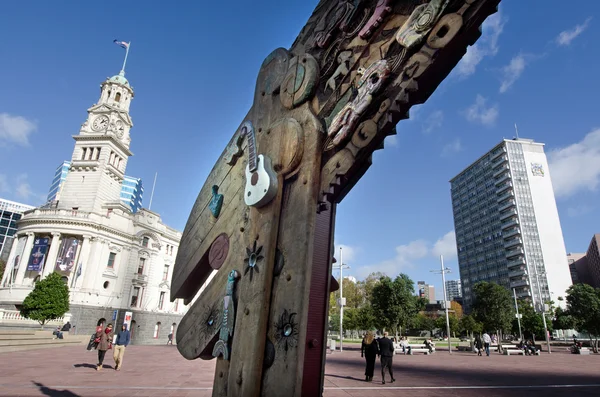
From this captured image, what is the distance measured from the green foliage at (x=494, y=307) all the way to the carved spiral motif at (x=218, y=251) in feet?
135

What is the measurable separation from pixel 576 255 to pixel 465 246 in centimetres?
3184

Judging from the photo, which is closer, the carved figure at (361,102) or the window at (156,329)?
the carved figure at (361,102)

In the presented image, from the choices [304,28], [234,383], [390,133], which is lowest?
[234,383]

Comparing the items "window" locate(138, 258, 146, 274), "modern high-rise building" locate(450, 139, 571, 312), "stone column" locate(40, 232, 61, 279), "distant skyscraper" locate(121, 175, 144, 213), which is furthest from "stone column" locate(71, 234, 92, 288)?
"modern high-rise building" locate(450, 139, 571, 312)

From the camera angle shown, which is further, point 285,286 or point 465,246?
point 465,246

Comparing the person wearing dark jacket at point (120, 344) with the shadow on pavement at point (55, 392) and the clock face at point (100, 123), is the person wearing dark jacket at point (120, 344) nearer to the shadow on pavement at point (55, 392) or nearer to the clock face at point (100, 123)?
the shadow on pavement at point (55, 392)

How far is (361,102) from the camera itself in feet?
9.63

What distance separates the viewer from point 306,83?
11.4ft

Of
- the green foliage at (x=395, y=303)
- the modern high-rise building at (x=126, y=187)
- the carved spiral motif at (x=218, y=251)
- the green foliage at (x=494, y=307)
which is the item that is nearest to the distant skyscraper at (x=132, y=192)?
the modern high-rise building at (x=126, y=187)

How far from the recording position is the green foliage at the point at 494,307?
37312 millimetres

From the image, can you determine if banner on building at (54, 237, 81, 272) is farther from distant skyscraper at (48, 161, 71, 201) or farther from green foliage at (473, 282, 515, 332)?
distant skyscraper at (48, 161, 71, 201)

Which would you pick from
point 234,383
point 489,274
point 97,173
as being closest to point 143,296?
point 97,173

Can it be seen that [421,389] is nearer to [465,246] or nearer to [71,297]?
[71,297]

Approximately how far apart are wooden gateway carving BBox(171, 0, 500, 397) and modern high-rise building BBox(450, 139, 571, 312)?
75.1 meters
